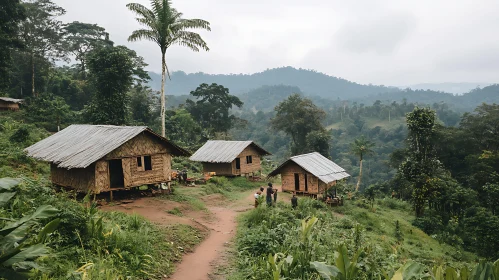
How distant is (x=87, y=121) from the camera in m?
32.6

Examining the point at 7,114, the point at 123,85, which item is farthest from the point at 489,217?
the point at 7,114

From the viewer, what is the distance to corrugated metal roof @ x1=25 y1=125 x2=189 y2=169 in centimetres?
1512

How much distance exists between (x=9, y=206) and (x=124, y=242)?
3.01 m

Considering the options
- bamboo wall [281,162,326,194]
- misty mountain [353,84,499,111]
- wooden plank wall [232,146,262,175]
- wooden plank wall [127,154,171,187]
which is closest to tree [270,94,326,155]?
wooden plank wall [232,146,262,175]

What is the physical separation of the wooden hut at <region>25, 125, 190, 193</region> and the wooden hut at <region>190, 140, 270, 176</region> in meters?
10.8

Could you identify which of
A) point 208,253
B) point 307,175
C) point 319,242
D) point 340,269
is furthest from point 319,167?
point 340,269

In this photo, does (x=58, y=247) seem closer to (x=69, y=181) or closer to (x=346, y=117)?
(x=69, y=181)

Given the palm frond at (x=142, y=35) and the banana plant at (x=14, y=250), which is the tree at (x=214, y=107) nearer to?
the palm frond at (x=142, y=35)

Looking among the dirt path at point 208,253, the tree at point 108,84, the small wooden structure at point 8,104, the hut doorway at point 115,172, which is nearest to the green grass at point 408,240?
the dirt path at point 208,253

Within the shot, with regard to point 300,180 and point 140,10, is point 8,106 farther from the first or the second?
point 300,180

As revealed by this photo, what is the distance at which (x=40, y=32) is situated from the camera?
45219 mm

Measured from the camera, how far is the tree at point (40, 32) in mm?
42281

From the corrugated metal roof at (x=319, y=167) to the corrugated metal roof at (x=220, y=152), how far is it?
5168mm

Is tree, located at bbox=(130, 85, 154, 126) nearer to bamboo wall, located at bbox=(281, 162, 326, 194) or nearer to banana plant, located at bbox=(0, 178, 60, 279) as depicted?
bamboo wall, located at bbox=(281, 162, 326, 194)
